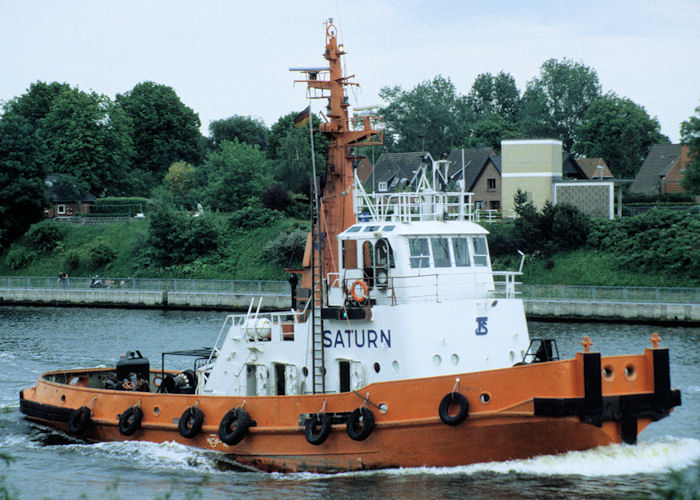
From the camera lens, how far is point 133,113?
308ft

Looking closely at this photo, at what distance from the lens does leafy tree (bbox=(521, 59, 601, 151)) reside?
8925 centimetres

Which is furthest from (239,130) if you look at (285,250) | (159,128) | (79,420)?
(79,420)

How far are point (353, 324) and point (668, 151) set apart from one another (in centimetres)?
6293

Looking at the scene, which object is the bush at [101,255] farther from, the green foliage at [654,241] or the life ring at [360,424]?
the life ring at [360,424]

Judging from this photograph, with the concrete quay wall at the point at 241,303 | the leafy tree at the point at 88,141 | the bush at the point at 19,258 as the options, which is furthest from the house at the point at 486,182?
the leafy tree at the point at 88,141

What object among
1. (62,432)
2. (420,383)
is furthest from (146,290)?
(420,383)

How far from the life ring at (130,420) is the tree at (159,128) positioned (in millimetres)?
75761

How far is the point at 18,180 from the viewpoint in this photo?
6209 centimetres

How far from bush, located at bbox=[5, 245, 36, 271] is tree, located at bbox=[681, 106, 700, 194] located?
133ft

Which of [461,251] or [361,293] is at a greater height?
[461,251]

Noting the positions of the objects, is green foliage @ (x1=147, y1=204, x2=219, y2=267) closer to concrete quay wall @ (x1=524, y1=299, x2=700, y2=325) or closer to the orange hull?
concrete quay wall @ (x1=524, y1=299, x2=700, y2=325)

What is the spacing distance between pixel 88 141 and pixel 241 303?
3938 cm

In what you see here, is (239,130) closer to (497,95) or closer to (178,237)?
(497,95)

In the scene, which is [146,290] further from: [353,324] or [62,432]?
[353,324]
